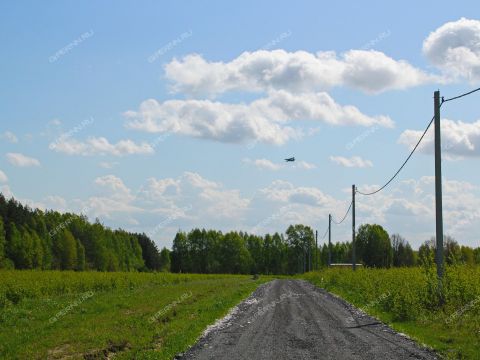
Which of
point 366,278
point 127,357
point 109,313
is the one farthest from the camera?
point 366,278

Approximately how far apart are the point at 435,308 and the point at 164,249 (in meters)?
161

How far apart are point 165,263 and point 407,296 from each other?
155 meters

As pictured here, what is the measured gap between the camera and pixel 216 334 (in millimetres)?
17250

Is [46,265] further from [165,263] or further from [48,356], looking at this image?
[48,356]

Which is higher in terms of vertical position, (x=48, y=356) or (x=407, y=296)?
(x=407, y=296)

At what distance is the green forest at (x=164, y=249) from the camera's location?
93562 mm

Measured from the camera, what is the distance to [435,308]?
810 inches

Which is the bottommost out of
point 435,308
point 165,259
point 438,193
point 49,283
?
point 49,283

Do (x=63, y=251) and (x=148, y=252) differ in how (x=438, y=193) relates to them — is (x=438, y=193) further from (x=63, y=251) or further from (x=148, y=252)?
(x=148, y=252)

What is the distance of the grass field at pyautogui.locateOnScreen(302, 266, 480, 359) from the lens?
15.0 m

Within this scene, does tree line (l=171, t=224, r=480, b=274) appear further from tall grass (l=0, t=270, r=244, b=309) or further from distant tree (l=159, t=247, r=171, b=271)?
tall grass (l=0, t=270, r=244, b=309)

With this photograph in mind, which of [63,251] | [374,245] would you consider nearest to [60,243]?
[63,251]

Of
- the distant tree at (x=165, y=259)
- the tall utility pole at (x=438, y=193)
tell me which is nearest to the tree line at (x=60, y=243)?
the distant tree at (x=165, y=259)

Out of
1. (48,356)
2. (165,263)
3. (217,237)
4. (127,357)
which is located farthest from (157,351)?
(165,263)
